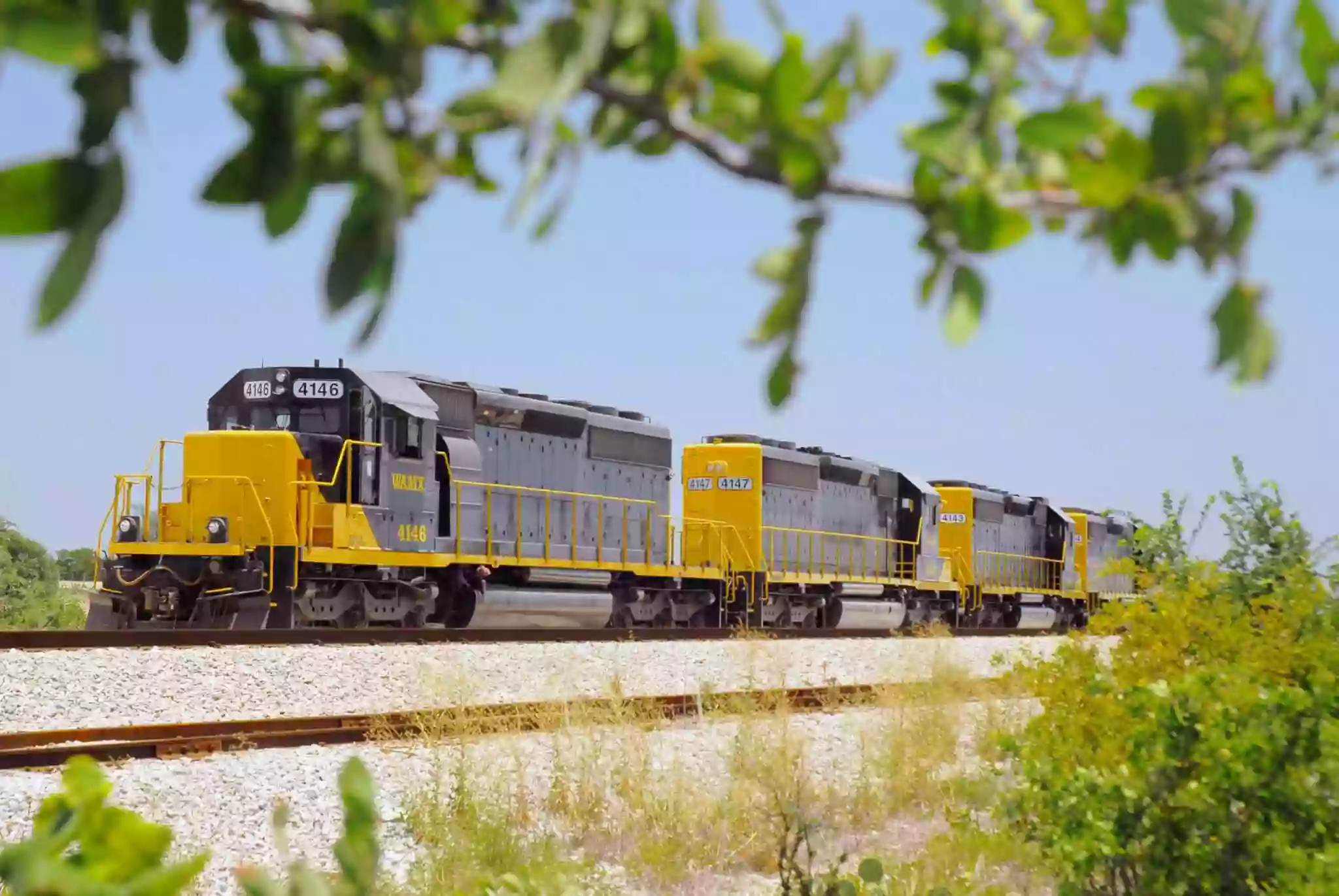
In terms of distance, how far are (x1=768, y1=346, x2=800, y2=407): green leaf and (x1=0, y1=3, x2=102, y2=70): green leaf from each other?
55 centimetres

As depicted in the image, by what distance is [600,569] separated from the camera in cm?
1975

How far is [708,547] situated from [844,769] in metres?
14.3

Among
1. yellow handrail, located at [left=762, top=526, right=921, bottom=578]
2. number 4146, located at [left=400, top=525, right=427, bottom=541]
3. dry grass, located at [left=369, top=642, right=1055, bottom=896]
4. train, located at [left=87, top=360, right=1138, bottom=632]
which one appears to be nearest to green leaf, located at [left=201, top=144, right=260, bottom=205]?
dry grass, located at [left=369, top=642, right=1055, bottom=896]

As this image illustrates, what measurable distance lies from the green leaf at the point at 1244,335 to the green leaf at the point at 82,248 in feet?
2.51

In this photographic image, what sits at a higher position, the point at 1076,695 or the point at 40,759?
the point at 1076,695

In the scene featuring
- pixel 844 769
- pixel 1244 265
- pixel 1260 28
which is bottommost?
pixel 844 769

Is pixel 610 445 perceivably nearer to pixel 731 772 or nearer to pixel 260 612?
pixel 260 612

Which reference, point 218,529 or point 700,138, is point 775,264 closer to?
point 700,138

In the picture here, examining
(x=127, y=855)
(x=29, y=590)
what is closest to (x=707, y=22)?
(x=127, y=855)

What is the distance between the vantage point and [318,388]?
1683 centimetres

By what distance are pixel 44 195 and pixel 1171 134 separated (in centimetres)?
76

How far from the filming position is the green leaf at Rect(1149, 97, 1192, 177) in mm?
946

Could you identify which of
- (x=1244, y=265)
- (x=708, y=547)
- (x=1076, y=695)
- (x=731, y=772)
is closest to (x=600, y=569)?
(x=708, y=547)

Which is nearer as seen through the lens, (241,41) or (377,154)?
(377,154)
